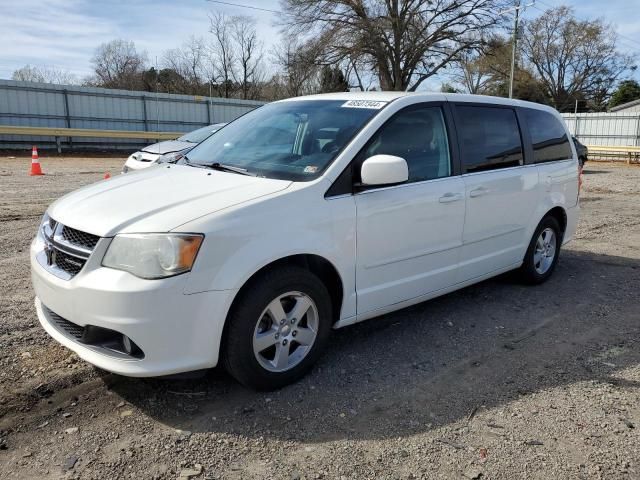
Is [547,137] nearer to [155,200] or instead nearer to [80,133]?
[155,200]

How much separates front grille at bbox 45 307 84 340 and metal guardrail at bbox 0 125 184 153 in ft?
72.2

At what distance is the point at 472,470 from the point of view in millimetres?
2713

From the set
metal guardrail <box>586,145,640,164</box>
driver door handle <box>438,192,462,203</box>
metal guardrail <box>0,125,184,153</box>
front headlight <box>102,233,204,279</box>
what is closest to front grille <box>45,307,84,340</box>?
front headlight <box>102,233,204,279</box>

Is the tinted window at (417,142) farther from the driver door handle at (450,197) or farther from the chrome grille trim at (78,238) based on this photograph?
the chrome grille trim at (78,238)

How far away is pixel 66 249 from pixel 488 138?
3438 mm

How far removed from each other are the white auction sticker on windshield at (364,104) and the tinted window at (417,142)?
0.14 meters

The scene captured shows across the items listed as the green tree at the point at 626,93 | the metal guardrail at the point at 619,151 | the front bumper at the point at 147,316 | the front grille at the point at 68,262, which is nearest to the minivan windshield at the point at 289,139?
the front bumper at the point at 147,316

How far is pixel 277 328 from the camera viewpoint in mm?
3312

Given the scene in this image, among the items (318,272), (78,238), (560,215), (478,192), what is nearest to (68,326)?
(78,238)

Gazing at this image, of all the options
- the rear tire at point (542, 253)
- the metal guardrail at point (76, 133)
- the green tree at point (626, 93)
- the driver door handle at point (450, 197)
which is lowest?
the rear tire at point (542, 253)

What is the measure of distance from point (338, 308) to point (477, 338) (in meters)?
1.31

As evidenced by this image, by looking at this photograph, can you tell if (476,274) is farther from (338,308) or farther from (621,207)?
(621,207)

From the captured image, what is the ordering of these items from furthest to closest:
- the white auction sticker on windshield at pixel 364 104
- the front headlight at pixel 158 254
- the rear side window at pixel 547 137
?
the rear side window at pixel 547 137 → the white auction sticker on windshield at pixel 364 104 → the front headlight at pixel 158 254

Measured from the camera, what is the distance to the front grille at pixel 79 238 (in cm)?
300
